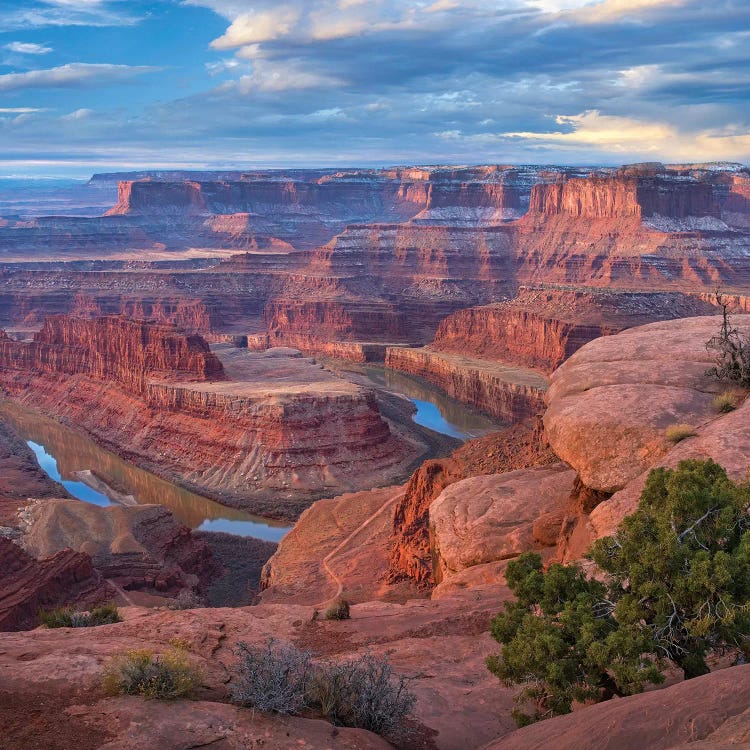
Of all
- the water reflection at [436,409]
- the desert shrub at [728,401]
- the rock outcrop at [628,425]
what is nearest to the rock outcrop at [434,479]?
the rock outcrop at [628,425]

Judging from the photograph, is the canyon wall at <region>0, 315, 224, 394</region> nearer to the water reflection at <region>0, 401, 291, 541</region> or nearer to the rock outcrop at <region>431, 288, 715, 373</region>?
the water reflection at <region>0, 401, 291, 541</region>

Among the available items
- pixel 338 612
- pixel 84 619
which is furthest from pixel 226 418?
pixel 338 612

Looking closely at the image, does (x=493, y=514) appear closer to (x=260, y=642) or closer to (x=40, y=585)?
(x=260, y=642)

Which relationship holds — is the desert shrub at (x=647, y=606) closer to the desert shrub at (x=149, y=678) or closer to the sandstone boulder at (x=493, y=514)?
the desert shrub at (x=149, y=678)

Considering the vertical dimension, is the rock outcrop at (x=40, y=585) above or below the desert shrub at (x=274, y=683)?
below

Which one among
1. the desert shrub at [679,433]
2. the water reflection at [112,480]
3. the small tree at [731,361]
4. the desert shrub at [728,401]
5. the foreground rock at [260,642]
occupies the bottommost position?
the water reflection at [112,480]

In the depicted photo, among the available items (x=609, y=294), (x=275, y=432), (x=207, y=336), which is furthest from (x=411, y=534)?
(x=207, y=336)
